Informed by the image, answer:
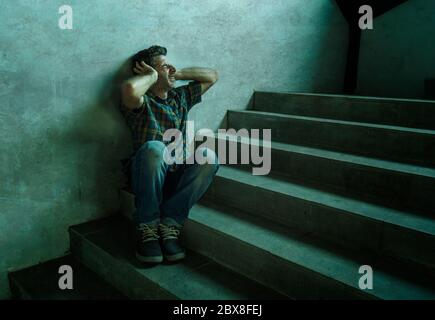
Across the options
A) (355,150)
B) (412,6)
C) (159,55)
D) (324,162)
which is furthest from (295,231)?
(412,6)

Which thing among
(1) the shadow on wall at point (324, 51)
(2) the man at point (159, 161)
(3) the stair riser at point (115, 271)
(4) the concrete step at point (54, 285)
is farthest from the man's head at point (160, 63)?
(1) the shadow on wall at point (324, 51)

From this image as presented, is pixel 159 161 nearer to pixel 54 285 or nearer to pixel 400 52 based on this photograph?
pixel 54 285

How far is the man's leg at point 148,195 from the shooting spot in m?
2.02

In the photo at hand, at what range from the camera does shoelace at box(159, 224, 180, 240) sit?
211 centimetres

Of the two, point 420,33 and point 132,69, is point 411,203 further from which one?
point 420,33

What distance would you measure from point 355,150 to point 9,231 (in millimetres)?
2271

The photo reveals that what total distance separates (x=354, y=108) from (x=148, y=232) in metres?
1.83

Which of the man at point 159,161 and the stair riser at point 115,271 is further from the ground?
the man at point 159,161

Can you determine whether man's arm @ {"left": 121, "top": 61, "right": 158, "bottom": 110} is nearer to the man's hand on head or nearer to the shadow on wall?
the man's hand on head

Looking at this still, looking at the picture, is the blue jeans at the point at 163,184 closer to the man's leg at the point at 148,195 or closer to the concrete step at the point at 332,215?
the man's leg at the point at 148,195

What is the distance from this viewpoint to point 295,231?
2070mm

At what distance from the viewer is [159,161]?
2.05m

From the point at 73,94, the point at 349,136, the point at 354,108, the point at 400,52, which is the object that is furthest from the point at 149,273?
the point at 400,52

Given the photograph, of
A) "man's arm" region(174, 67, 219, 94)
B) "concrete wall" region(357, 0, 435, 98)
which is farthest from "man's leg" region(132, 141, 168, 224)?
"concrete wall" region(357, 0, 435, 98)
